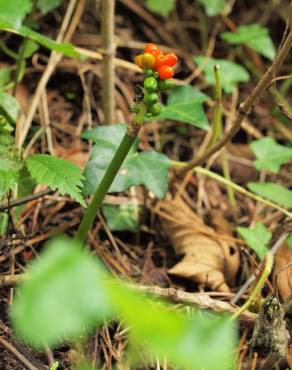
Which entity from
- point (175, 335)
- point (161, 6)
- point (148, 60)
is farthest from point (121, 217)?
point (175, 335)

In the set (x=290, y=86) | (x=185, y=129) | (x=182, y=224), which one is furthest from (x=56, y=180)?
(x=290, y=86)

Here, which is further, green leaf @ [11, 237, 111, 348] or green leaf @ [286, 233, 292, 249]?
green leaf @ [286, 233, 292, 249]

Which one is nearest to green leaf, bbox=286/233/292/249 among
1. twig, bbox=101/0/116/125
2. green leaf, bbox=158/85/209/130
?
green leaf, bbox=158/85/209/130

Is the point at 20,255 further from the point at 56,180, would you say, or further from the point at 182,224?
the point at 182,224

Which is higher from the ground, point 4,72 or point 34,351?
point 4,72

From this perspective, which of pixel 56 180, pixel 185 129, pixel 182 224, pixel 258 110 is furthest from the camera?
pixel 258 110

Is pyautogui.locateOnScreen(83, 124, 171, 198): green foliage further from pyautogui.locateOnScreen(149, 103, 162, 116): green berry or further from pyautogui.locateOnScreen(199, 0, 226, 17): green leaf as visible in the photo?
pyautogui.locateOnScreen(199, 0, 226, 17): green leaf
